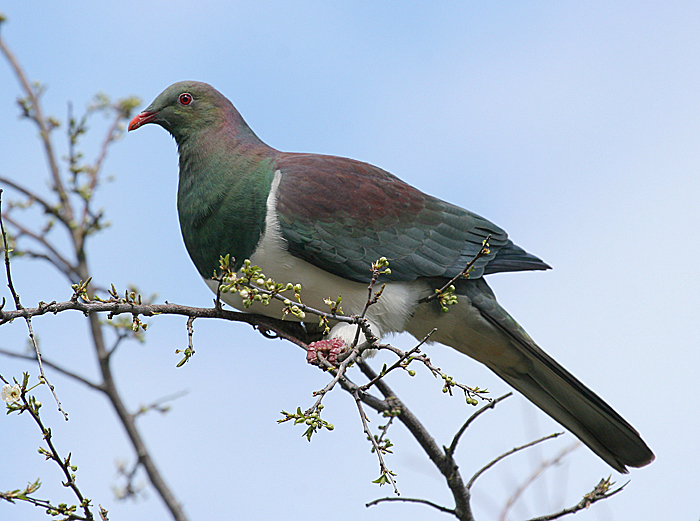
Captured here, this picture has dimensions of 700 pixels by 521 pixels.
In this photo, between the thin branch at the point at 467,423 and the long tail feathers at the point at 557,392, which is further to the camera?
the long tail feathers at the point at 557,392

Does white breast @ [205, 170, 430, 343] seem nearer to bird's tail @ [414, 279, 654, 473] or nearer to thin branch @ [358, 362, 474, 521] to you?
bird's tail @ [414, 279, 654, 473]

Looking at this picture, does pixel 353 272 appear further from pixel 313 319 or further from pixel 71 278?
pixel 71 278

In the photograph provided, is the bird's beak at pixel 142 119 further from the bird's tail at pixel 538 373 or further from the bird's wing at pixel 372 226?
the bird's tail at pixel 538 373

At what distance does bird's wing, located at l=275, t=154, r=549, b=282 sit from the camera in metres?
3.19

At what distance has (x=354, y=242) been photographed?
3.28 meters

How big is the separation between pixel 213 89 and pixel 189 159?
1.35 feet

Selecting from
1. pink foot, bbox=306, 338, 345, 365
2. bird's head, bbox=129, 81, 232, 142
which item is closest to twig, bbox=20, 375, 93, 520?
pink foot, bbox=306, 338, 345, 365

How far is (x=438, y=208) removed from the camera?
3.63 m

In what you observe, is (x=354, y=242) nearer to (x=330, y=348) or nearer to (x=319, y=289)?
(x=319, y=289)

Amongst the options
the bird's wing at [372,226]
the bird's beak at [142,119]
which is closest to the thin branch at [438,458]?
the bird's wing at [372,226]

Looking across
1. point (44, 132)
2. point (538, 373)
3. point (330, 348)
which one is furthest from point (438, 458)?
point (44, 132)

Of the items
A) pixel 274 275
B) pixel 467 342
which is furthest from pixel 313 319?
pixel 467 342

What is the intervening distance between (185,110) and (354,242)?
106cm

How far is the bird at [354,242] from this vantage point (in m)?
3.18
